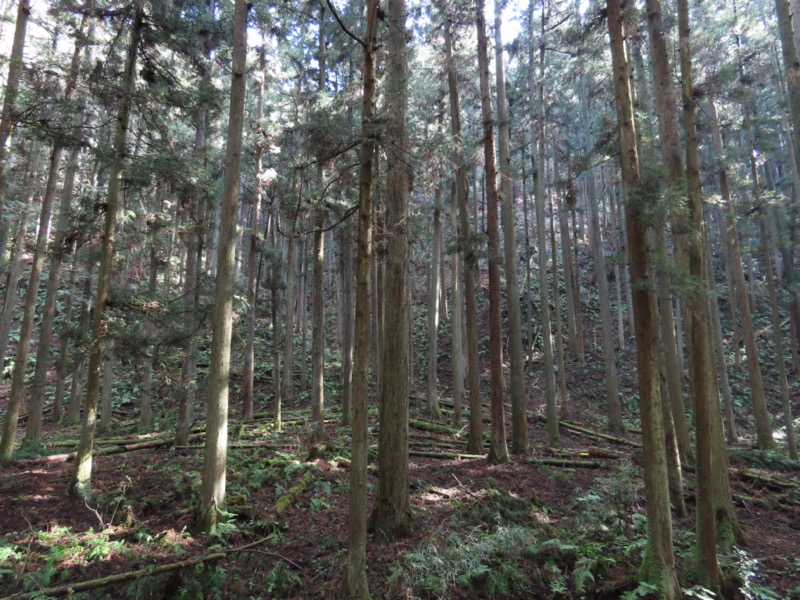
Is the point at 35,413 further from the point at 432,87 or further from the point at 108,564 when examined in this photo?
the point at 432,87

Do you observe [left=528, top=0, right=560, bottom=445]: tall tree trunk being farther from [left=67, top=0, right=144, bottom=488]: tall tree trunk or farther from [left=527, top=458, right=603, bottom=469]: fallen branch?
[left=67, top=0, right=144, bottom=488]: tall tree trunk

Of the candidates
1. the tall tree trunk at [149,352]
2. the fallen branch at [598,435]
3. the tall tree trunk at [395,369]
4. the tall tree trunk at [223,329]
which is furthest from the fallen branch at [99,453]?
the fallen branch at [598,435]

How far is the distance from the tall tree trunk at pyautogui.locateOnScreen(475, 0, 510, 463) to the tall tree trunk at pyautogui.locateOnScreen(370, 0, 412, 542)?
4095 mm

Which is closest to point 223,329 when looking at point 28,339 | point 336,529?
point 336,529

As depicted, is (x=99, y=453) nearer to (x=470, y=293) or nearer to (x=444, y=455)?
(x=444, y=455)

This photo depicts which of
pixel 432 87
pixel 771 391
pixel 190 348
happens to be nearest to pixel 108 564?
pixel 190 348

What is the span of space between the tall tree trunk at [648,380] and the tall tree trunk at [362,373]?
10.5 ft

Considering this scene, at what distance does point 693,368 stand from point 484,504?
13.3ft

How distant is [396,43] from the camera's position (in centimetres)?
689

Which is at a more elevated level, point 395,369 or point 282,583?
point 395,369

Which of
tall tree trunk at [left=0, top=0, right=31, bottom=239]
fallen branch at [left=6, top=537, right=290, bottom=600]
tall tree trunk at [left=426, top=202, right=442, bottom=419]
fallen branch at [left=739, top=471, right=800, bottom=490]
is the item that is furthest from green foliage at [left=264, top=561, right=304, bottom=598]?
fallen branch at [left=739, top=471, right=800, bottom=490]

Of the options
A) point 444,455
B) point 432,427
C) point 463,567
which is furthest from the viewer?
point 432,427

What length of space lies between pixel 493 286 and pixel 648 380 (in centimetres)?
529

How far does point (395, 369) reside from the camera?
6.30 meters
